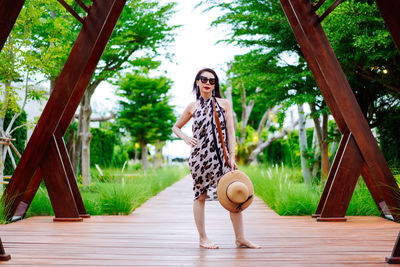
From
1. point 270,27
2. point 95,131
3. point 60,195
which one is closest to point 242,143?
point 95,131

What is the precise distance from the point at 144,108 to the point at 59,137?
12.6 meters

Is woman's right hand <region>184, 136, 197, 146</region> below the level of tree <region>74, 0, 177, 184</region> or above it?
below

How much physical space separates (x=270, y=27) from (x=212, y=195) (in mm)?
4728

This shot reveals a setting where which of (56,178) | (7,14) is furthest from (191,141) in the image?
(56,178)

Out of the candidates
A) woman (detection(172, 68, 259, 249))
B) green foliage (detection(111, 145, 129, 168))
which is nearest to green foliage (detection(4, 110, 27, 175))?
green foliage (detection(111, 145, 129, 168))

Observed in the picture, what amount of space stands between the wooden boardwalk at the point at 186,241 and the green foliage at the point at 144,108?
12.6m

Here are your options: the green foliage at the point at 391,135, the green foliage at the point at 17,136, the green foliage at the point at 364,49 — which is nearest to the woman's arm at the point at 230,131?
the green foliage at the point at 364,49

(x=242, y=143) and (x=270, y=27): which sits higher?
(x=270, y=27)

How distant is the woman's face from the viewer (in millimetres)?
3117

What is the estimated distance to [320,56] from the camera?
14.1 feet

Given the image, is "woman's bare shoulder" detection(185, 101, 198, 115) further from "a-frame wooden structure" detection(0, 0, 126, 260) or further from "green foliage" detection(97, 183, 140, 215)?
"green foliage" detection(97, 183, 140, 215)

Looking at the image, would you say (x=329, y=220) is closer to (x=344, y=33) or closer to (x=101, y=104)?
(x=344, y=33)

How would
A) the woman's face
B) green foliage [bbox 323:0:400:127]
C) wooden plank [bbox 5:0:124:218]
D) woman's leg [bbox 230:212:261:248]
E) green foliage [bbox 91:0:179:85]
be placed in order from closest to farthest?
woman's leg [bbox 230:212:261:248]
the woman's face
wooden plank [bbox 5:0:124:218]
green foliage [bbox 323:0:400:127]
green foliage [bbox 91:0:179:85]

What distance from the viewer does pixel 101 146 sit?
1467 cm
